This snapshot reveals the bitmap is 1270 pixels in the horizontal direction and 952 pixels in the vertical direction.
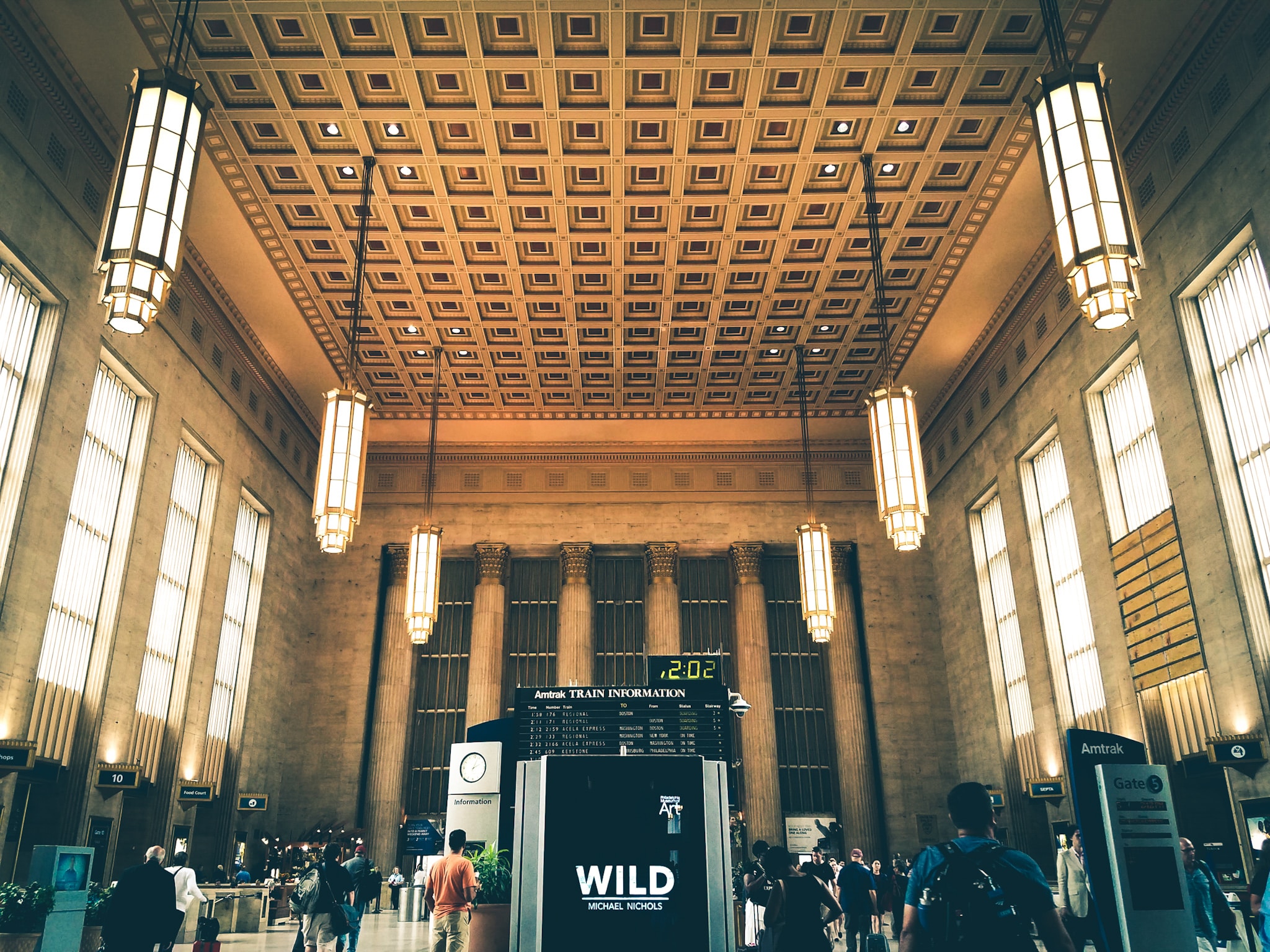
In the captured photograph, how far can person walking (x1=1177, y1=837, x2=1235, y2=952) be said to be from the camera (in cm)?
635

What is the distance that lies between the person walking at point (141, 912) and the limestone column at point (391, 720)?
1475 cm

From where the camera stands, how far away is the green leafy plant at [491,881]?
8195 mm

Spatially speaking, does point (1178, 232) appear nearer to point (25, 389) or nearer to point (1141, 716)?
point (1141, 716)

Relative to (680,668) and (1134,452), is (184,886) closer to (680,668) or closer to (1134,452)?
(680,668)

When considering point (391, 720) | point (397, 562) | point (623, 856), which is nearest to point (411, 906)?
point (391, 720)

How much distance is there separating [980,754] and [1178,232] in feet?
39.6

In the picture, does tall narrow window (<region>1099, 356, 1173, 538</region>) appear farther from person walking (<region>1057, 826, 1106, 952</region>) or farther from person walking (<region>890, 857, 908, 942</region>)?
person walking (<region>1057, 826, 1106, 952</region>)

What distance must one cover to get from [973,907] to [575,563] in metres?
19.8

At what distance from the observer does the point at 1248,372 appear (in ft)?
37.9

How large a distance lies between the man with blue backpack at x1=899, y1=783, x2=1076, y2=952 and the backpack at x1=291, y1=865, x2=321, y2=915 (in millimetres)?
6478

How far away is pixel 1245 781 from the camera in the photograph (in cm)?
1112

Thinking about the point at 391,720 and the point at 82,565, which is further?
the point at 391,720

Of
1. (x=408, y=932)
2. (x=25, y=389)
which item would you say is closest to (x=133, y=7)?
(x=25, y=389)

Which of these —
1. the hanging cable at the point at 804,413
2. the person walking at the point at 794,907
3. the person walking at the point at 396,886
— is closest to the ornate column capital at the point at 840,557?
the hanging cable at the point at 804,413
